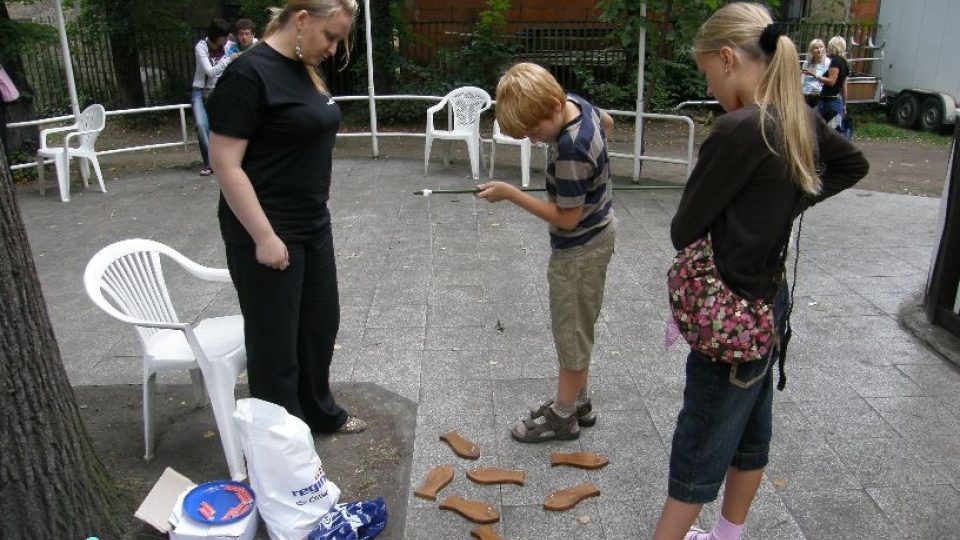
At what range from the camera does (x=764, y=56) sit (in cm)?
185

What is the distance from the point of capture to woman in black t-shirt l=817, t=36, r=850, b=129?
29.7 ft

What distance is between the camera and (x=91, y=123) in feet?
25.4

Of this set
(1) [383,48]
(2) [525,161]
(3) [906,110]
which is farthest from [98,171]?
(3) [906,110]

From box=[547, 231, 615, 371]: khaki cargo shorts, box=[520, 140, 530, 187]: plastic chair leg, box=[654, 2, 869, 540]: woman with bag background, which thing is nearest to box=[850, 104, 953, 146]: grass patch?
box=[520, 140, 530, 187]: plastic chair leg

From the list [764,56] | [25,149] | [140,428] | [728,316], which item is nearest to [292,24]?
[764,56]

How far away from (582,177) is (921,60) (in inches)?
483

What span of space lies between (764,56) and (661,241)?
4159 mm

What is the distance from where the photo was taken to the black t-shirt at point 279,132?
241cm

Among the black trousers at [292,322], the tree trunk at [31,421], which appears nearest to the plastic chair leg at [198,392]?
the black trousers at [292,322]

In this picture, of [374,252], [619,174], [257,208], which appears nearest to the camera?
[257,208]

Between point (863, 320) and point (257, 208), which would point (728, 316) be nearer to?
point (257, 208)

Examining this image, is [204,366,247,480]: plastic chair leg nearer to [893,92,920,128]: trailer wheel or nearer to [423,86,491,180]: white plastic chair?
[423,86,491,180]: white plastic chair

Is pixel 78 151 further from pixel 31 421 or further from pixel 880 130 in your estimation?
pixel 880 130

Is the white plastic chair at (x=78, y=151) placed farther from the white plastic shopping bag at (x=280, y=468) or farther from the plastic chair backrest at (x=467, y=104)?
the white plastic shopping bag at (x=280, y=468)
